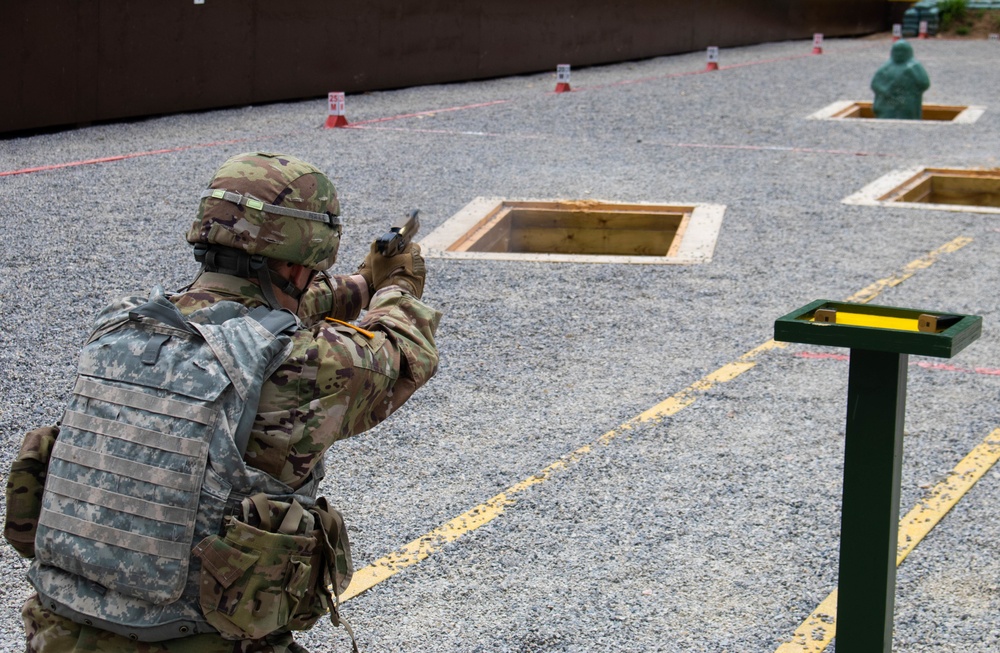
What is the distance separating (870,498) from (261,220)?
1.52 m

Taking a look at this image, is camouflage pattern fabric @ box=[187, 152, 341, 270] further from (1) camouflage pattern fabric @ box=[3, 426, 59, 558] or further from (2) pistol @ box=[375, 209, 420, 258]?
(1) camouflage pattern fabric @ box=[3, 426, 59, 558]

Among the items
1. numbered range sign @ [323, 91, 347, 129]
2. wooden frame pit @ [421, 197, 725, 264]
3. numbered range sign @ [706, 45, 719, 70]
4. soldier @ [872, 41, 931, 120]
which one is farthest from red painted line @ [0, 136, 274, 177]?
numbered range sign @ [706, 45, 719, 70]

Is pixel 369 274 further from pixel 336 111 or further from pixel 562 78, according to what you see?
pixel 562 78

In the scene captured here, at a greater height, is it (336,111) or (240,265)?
(336,111)

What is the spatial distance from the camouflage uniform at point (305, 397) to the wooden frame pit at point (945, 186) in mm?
9203

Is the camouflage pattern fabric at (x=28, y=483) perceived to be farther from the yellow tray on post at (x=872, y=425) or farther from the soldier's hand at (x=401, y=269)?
the yellow tray on post at (x=872, y=425)

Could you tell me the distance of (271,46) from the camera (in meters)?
15.8

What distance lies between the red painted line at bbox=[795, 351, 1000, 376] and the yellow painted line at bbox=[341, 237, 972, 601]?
7.1 inches

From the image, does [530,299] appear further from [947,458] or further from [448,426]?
[947,458]

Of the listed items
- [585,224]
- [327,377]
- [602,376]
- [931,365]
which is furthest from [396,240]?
[585,224]

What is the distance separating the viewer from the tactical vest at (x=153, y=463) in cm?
231

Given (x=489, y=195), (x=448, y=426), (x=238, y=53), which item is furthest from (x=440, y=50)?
(x=448, y=426)

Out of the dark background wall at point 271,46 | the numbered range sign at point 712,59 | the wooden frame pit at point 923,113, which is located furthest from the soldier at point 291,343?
the numbered range sign at point 712,59

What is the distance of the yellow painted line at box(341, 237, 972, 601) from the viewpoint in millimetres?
4199
